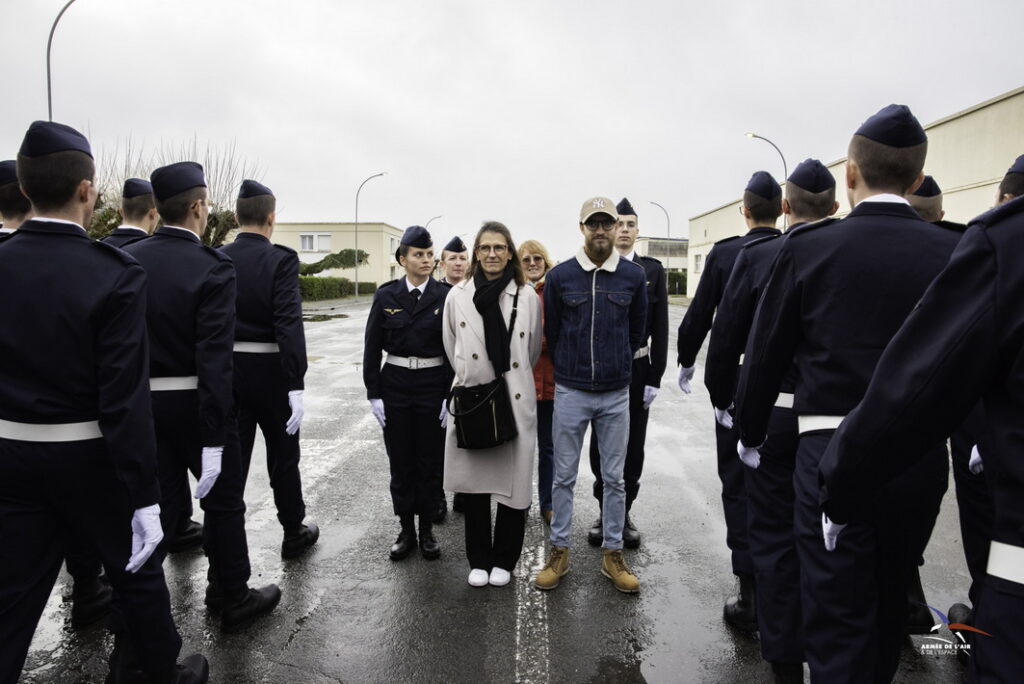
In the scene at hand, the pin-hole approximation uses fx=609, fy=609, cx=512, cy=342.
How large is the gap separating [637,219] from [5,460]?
14.6 feet

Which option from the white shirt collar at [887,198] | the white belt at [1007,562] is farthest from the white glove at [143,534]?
the white shirt collar at [887,198]

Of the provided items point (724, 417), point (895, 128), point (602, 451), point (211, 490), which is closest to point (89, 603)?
point (211, 490)

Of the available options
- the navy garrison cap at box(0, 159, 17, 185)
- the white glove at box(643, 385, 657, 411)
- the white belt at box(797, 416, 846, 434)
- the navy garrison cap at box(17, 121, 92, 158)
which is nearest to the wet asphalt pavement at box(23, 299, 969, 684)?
the white glove at box(643, 385, 657, 411)

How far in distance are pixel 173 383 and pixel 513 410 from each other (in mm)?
1908

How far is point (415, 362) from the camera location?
4328 millimetres

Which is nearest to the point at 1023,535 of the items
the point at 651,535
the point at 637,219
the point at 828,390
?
the point at 828,390

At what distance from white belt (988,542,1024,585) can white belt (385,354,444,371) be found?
347cm

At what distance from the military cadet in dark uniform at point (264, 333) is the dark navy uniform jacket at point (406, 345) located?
1.79 feet

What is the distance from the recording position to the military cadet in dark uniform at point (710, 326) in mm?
3480

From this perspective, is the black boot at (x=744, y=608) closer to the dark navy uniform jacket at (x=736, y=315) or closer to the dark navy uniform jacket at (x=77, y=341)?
the dark navy uniform jacket at (x=736, y=315)

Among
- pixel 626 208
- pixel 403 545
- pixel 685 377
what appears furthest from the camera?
pixel 626 208

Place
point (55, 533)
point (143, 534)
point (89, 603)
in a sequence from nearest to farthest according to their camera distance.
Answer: point (55, 533)
point (143, 534)
point (89, 603)

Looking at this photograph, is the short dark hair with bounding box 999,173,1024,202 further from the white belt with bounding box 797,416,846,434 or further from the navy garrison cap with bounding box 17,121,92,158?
the navy garrison cap with bounding box 17,121,92,158

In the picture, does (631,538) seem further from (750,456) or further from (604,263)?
(604,263)
